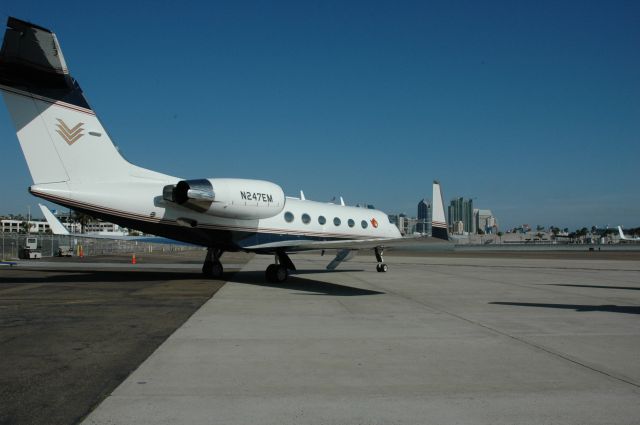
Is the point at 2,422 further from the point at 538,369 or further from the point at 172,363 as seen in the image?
the point at 538,369

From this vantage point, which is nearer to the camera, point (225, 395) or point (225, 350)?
point (225, 395)

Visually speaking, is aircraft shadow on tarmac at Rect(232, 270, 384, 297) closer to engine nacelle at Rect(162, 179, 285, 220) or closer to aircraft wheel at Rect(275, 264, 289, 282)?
aircraft wheel at Rect(275, 264, 289, 282)

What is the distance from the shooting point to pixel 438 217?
1795cm

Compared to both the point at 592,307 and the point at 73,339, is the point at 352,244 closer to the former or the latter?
the point at 592,307

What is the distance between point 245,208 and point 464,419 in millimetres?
11462

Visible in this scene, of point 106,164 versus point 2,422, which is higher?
point 106,164

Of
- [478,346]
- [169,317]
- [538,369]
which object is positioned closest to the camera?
[538,369]

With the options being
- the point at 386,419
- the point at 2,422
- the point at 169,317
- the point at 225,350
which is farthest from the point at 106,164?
the point at 386,419

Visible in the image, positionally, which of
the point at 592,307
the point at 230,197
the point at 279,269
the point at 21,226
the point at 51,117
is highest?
the point at 21,226

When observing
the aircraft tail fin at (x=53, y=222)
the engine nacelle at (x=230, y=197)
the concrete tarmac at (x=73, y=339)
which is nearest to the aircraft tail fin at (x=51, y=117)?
the engine nacelle at (x=230, y=197)

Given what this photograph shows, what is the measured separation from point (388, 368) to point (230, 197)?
381 inches

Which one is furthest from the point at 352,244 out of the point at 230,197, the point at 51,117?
the point at 51,117

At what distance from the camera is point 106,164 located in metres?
13.0

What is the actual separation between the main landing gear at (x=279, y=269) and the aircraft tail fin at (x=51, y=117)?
5.37 m
